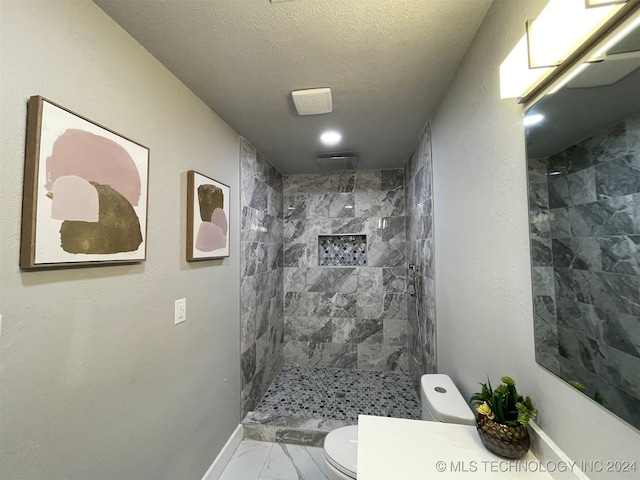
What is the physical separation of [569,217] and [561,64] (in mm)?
417

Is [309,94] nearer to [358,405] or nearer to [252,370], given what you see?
[252,370]

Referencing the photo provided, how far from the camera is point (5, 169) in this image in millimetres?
718

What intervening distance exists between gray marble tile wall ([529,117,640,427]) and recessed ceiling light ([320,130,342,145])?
158 centimetres

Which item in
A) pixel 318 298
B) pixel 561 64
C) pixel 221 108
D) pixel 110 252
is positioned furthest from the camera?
pixel 318 298

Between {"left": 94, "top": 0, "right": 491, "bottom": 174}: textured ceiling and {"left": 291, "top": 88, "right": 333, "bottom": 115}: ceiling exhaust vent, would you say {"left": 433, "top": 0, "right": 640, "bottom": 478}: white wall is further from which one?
{"left": 291, "top": 88, "right": 333, "bottom": 115}: ceiling exhaust vent

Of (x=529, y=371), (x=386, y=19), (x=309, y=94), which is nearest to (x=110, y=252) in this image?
(x=309, y=94)

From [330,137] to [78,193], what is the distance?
1783mm

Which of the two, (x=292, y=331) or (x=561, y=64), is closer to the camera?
(x=561, y=64)

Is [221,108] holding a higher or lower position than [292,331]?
higher

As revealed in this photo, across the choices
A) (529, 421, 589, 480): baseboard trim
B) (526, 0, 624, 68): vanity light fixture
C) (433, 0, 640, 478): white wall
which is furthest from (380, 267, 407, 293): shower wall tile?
(526, 0, 624, 68): vanity light fixture

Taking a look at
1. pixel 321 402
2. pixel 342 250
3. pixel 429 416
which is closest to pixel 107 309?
pixel 429 416

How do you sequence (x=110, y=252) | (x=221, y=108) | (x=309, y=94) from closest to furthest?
1. (x=110, y=252)
2. (x=309, y=94)
3. (x=221, y=108)

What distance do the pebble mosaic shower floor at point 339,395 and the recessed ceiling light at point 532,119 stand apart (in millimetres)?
2298

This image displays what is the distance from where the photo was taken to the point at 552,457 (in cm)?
74
